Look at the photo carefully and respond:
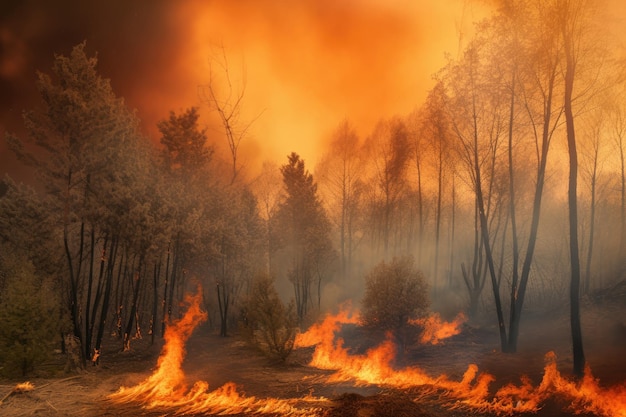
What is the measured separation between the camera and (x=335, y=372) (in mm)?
20062

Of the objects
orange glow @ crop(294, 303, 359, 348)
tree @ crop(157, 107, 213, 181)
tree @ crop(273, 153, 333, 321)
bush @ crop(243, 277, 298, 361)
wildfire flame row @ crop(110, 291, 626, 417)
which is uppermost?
tree @ crop(157, 107, 213, 181)

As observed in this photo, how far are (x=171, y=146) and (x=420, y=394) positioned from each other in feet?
93.1

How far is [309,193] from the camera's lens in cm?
4269

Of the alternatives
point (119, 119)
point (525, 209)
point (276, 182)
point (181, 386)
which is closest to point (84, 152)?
point (119, 119)

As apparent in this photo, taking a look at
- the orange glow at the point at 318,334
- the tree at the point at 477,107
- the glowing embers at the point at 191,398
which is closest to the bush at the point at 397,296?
the tree at the point at 477,107

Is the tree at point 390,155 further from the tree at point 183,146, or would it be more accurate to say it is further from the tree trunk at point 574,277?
the tree trunk at point 574,277

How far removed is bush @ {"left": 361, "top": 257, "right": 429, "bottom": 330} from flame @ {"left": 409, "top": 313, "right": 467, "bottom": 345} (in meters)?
0.95

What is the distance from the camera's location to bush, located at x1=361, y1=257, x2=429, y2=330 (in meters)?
23.6

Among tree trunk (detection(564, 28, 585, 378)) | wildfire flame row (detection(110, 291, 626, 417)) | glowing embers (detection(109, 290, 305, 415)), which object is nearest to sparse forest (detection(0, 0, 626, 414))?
tree trunk (detection(564, 28, 585, 378))

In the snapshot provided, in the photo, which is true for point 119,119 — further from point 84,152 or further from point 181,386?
point 181,386

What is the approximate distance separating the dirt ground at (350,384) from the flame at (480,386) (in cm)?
44

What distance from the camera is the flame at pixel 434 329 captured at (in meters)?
24.6

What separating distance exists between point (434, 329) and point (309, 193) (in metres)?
21.0

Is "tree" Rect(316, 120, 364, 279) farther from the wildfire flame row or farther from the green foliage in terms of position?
the green foliage
